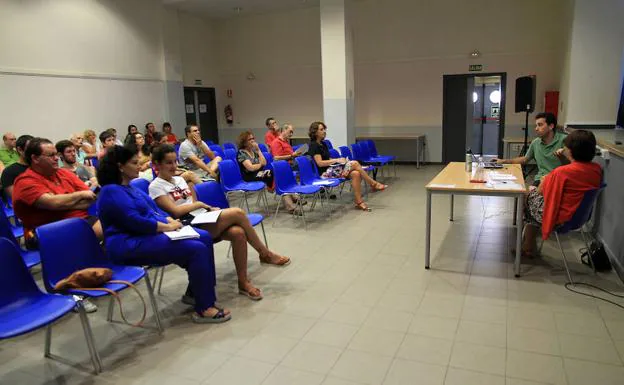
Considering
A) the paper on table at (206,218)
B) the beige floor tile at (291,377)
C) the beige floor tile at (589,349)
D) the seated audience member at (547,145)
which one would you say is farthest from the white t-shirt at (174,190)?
the seated audience member at (547,145)

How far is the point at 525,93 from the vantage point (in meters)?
7.88

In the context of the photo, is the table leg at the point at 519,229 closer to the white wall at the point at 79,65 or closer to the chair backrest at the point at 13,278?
the chair backrest at the point at 13,278

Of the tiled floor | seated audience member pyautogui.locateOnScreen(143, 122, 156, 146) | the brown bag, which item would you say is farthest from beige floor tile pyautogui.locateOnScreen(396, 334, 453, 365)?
seated audience member pyautogui.locateOnScreen(143, 122, 156, 146)

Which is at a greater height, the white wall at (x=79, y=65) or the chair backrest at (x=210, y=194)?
the white wall at (x=79, y=65)

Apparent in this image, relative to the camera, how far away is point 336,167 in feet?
21.4

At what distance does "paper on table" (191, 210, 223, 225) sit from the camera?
3.43m

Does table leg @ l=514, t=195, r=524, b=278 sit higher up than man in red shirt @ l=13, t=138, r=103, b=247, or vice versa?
man in red shirt @ l=13, t=138, r=103, b=247

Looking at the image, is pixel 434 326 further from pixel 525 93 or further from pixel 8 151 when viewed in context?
pixel 8 151

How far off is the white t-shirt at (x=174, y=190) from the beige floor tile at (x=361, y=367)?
174 centimetres

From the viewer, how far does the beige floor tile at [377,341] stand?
2779mm

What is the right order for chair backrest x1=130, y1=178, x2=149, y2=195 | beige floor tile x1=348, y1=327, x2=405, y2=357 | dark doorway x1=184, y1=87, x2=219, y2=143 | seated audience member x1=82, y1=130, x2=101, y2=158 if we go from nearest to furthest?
beige floor tile x1=348, y1=327, x2=405, y2=357, chair backrest x1=130, y1=178, x2=149, y2=195, seated audience member x1=82, y1=130, x2=101, y2=158, dark doorway x1=184, y1=87, x2=219, y2=143

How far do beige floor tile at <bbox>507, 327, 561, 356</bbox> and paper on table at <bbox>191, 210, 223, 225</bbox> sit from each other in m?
2.21

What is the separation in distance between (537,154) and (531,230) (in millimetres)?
1003

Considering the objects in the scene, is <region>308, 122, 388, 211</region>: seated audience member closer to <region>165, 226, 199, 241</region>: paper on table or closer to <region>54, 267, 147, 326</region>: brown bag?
<region>165, 226, 199, 241</region>: paper on table
